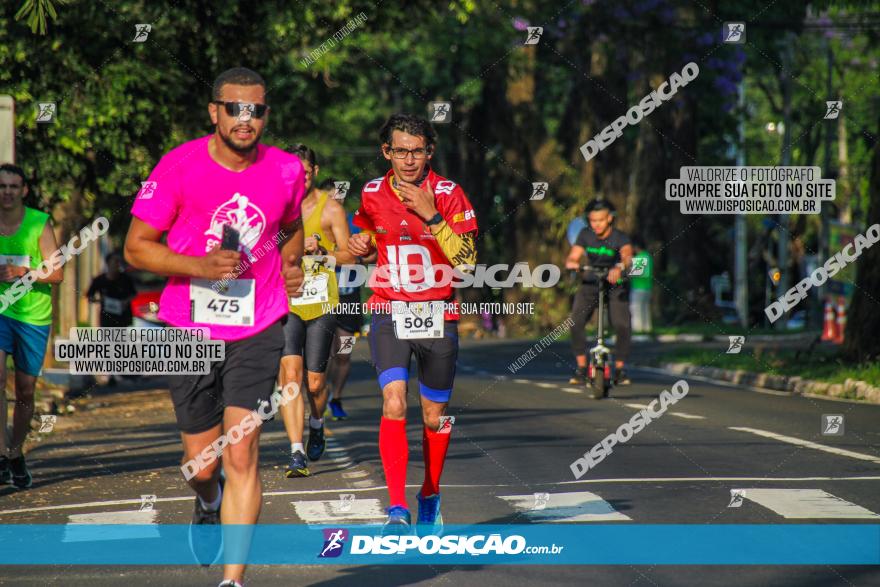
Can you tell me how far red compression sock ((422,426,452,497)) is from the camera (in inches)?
335

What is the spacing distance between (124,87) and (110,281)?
4.67 m

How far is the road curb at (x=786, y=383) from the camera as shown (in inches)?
728

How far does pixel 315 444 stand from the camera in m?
12.3

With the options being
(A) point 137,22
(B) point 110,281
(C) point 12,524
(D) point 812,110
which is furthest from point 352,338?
(D) point 812,110

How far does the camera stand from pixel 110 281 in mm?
25172

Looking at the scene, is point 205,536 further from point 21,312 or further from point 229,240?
point 21,312

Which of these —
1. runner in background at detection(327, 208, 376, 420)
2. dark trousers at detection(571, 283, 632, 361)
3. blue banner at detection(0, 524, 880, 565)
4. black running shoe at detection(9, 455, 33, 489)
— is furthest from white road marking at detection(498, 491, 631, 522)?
dark trousers at detection(571, 283, 632, 361)

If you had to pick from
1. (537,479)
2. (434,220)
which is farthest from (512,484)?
(434,220)

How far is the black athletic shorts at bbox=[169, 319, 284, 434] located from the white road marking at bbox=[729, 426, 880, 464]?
595 centimetres

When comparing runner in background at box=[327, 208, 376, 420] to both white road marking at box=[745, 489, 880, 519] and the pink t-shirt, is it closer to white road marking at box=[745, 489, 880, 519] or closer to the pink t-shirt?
white road marking at box=[745, 489, 880, 519]

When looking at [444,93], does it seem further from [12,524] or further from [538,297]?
[12,524]

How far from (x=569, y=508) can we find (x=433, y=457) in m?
1.00

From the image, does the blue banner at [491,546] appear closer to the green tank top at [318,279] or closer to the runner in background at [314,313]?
the runner in background at [314,313]

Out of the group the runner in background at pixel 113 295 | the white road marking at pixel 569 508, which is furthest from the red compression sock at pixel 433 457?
the runner in background at pixel 113 295
